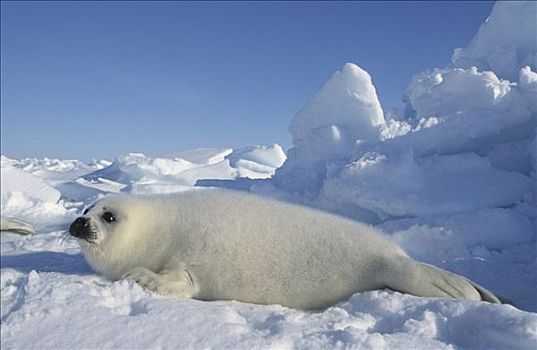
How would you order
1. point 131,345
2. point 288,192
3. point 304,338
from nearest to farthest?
point 131,345
point 304,338
point 288,192

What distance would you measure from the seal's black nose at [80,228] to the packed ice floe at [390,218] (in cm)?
21

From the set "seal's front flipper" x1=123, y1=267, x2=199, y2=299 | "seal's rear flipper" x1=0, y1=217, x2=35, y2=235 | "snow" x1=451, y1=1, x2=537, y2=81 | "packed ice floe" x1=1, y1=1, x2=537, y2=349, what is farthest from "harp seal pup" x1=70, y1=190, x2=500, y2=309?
"snow" x1=451, y1=1, x2=537, y2=81

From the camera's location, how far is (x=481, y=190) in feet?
20.1

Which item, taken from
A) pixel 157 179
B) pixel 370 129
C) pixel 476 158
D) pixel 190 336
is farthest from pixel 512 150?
pixel 157 179

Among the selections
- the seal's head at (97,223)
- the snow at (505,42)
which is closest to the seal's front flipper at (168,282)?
the seal's head at (97,223)

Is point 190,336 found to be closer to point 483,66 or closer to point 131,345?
point 131,345

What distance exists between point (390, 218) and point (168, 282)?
173 inches

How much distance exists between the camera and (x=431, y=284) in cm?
262

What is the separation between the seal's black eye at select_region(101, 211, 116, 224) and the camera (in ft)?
10.4

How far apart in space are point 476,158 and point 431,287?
452 cm

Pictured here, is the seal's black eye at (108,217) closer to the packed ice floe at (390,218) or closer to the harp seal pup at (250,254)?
the harp seal pup at (250,254)

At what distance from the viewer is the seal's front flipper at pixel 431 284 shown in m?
2.58

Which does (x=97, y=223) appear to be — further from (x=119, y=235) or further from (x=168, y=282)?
(x=168, y=282)

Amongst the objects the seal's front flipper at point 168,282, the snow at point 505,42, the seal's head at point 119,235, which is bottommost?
the seal's front flipper at point 168,282
